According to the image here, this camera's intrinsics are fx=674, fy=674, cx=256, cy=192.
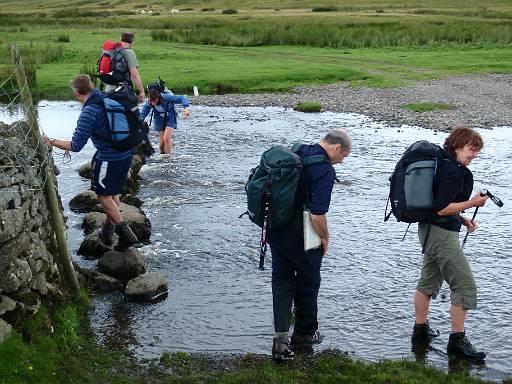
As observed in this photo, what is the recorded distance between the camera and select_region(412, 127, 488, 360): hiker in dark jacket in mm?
8156

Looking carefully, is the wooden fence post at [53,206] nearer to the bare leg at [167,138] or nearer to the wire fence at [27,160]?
the wire fence at [27,160]

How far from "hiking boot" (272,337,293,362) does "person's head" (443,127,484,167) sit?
3146 millimetres

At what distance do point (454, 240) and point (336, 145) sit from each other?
1.99m

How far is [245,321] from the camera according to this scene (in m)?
9.95

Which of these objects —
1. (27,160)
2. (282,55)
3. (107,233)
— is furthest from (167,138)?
(282,55)

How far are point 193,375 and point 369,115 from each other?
2351cm

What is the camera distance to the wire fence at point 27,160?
8.66 meters

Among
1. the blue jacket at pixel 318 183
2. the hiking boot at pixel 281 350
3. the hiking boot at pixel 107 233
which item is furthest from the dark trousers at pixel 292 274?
the hiking boot at pixel 107 233

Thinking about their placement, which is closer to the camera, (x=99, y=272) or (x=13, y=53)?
(x=13, y=53)

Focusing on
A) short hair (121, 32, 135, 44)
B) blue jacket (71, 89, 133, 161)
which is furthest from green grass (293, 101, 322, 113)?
blue jacket (71, 89, 133, 161)

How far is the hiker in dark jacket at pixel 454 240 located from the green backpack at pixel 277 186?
1559 millimetres

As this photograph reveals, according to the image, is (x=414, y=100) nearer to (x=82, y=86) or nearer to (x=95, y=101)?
(x=95, y=101)

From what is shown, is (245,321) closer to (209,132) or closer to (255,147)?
(255,147)

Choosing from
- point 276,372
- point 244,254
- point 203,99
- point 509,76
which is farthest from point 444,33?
point 276,372
